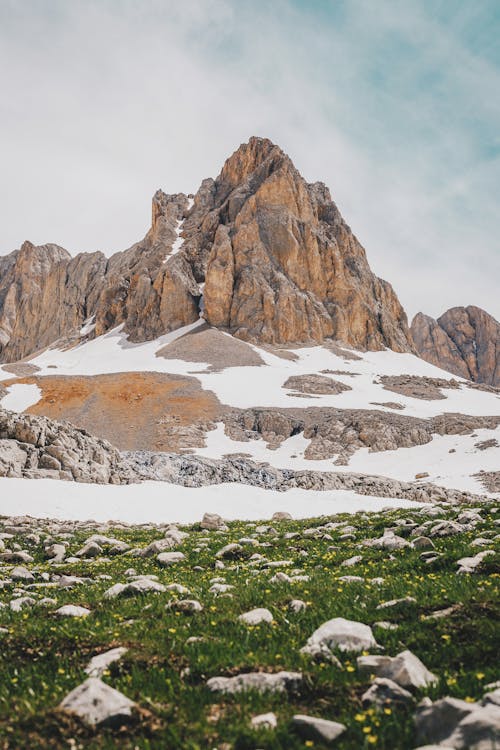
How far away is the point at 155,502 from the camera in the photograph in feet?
89.2

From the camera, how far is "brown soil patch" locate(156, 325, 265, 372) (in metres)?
123

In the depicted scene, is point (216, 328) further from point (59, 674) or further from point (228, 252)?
point (59, 674)

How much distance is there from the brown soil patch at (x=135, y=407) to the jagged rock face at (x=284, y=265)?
61634 mm

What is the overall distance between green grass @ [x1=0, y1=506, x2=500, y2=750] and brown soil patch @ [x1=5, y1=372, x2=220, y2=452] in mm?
61595

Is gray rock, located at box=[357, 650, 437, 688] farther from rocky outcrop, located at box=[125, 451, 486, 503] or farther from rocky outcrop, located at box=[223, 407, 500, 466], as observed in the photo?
rocky outcrop, located at box=[223, 407, 500, 466]

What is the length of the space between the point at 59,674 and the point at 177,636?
5.02 feet

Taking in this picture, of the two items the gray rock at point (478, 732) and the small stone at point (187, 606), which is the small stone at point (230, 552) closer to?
the small stone at point (187, 606)

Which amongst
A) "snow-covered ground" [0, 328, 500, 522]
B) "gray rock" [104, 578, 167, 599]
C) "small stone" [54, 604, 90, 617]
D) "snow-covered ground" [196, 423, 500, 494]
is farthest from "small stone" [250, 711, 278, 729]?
"snow-covered ground" [196, 423, 500, 494]

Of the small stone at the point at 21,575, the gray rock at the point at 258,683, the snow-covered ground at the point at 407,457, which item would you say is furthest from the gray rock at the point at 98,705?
the snow-covered ground at the point at 407,457

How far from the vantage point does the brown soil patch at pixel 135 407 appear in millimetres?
75750

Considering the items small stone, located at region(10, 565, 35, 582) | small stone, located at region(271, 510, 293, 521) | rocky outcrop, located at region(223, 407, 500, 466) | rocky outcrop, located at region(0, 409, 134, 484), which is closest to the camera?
Result: small stone, located at region(10, 565, 35, 582)

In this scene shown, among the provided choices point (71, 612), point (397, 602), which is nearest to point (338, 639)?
point (397, 602)

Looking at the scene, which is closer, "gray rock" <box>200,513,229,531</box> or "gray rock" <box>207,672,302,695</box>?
"gray rock" <box>207,672,302,695</box>

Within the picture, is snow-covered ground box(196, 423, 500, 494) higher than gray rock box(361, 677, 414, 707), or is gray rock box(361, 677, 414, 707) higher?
gray rock box(361, 677, 414, 707)
